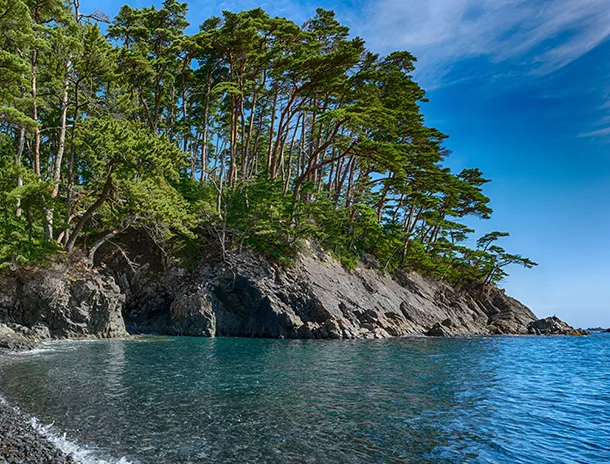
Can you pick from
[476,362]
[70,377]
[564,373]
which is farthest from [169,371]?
[564,373]

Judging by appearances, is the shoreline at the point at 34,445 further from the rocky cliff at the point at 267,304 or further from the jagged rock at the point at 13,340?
the rocky cliff at the point at 267,304

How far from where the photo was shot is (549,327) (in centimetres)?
5309

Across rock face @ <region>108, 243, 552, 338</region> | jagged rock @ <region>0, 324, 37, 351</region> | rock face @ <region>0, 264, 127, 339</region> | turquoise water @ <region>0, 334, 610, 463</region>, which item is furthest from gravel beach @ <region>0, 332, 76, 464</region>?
rock face @ <region>108, 243, 552, 338</region>

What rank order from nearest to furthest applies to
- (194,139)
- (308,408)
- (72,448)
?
Result: 1. (72,448)
2. (308,408)
3. (194,139)

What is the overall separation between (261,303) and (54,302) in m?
13.3

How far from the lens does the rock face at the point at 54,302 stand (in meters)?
23.2

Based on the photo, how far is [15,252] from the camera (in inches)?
873

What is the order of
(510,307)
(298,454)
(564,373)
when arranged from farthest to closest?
(510,307) → (564,373) → (298,454)

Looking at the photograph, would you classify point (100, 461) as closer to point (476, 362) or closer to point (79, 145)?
point (476, 362)

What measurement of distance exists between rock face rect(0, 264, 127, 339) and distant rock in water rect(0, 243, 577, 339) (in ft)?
0.17

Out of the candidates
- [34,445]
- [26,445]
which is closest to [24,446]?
[26,445]

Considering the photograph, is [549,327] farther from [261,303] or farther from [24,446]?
[24,446]

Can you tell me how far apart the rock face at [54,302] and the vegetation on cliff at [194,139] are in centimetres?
160

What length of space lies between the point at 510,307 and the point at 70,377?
190ft
